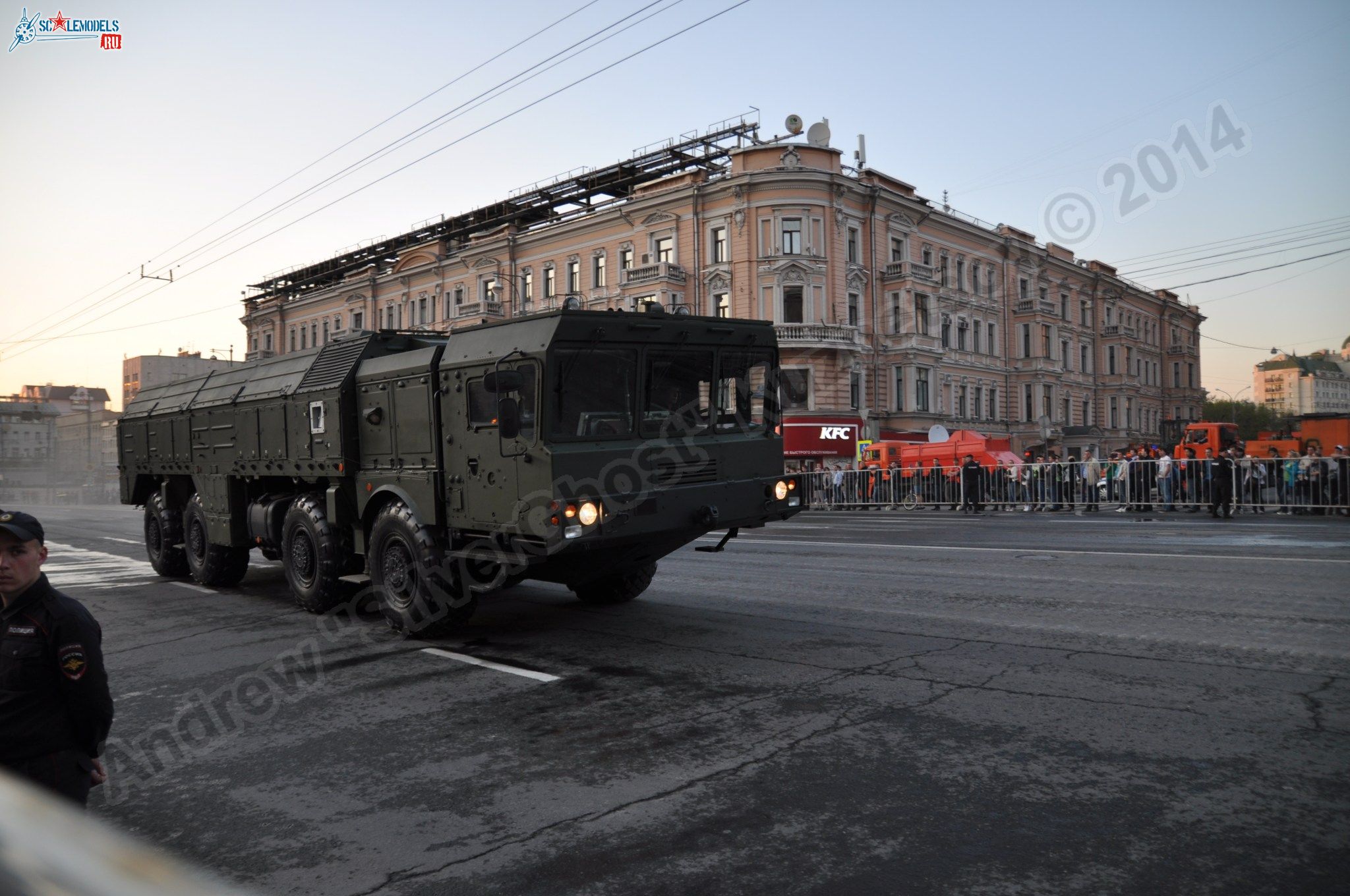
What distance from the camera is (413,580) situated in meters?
8.37

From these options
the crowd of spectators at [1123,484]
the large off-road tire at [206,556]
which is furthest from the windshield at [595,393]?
the crowd of spectators at [1123,484]

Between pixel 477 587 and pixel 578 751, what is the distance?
11.1 ft

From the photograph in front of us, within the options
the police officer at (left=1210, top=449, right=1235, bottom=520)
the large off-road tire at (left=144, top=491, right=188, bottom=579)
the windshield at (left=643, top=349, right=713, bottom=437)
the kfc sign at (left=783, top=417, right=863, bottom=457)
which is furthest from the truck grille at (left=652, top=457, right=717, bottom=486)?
the kfc sign at (left=783, top=417, right=863, bottom=457)

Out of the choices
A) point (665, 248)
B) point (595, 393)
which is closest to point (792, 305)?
point (665, 248)

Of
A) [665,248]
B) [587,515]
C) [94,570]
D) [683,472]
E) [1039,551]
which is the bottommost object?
[94,570]

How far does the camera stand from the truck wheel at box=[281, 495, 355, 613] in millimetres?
9695

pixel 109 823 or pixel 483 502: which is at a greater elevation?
pixel 483 502

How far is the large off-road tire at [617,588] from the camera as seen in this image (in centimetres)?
988

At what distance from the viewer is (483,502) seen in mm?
7793

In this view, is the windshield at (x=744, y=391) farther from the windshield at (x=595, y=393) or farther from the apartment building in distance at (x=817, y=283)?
the apartment building in distance at (x=817, y=283)

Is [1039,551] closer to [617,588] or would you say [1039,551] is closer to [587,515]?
[617,588]

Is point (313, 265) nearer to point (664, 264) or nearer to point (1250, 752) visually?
point (664, 264)

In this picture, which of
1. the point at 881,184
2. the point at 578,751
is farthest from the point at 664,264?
the point at 578,751

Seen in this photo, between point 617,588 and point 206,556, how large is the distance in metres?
6.37
